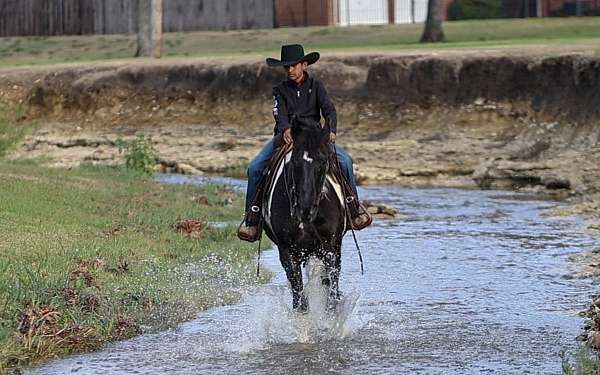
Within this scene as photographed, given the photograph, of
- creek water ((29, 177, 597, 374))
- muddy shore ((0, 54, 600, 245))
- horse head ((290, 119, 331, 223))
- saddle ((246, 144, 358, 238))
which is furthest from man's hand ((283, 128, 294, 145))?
muddy shore ((0, 54, 600, 245))

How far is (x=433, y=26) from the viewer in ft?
130

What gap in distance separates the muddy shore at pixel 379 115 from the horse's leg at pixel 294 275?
38.5 ft

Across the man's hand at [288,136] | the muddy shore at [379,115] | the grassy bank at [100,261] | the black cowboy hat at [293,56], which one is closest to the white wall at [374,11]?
the muddy shore at [379,115]

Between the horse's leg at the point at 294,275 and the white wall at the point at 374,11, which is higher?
the white wall at the point at 374,11

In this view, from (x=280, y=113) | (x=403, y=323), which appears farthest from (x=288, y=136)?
(x=403, y=323)

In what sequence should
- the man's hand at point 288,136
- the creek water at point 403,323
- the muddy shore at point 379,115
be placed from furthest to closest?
the muddy shore at point 379,115 → the man's hand at point 288,136 → the creek water at point 403,323

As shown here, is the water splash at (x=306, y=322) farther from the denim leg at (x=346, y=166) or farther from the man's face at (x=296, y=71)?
the man's face at (x=296, y=71)

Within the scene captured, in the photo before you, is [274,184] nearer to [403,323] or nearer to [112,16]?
[403,323]

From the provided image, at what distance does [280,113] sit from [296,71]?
15.6 inches

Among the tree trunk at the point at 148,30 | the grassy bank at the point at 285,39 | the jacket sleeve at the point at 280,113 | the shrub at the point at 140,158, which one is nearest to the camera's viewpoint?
the jacket sleeve at the point at 280,113

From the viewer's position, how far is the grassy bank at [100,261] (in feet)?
39.2

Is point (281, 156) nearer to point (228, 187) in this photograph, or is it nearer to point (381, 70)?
point (228, 187)

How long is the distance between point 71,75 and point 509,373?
25925 millimetres

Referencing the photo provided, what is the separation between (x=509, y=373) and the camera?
11.1 m
